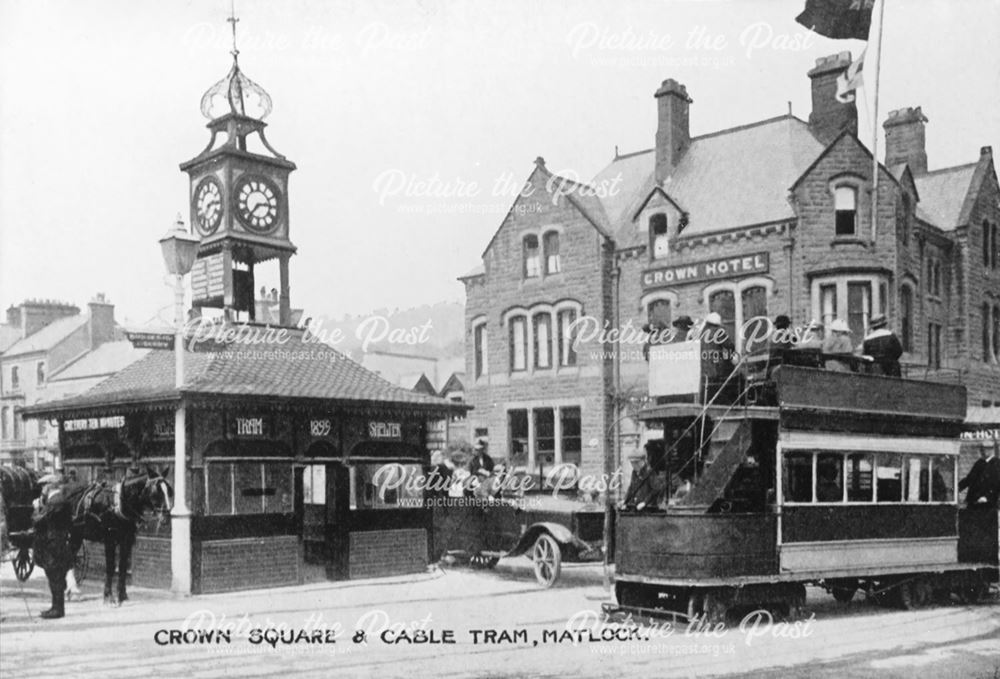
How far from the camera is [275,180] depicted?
1580 centimetres

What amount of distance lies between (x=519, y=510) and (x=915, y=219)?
1708cm

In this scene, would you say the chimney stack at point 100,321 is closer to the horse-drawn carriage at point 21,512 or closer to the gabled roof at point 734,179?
the gabled roof at point 734,179

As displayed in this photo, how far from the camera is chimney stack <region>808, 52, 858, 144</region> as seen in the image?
90.7 feet

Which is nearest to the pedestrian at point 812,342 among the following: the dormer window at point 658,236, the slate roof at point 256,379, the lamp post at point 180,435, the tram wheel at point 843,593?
the tram wheel at point 843,593

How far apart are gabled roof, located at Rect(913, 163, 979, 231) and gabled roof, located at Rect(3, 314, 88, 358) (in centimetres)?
4061

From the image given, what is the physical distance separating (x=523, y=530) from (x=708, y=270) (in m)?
14.1

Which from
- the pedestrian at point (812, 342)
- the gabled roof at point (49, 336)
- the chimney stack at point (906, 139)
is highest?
the chimney stack at point (906, 139)

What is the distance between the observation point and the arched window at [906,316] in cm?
2611

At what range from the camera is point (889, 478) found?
12578 millimetres

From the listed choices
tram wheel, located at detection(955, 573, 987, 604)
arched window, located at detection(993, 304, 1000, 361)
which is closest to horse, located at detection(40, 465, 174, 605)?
tram wheel, located at detection(955, 573, 987, 604)

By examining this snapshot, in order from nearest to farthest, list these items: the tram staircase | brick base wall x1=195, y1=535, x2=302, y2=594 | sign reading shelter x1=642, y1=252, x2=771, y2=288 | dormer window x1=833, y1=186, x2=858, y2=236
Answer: the tram staircase, brick base wall x1=195, y1=535, x2=302, y2=594, dormer window x1=833, y1=186, x2=858, y2=236, sign reading shelter x1=642, y1=252, x2=771, y2=288

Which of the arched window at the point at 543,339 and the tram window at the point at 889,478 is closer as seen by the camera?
the tram window at the point at 889,478

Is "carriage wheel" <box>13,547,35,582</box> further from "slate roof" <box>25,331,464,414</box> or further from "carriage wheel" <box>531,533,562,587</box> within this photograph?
"carriage wheel" <box>531,533,562,587</box>

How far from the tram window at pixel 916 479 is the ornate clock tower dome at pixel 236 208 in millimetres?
9963
